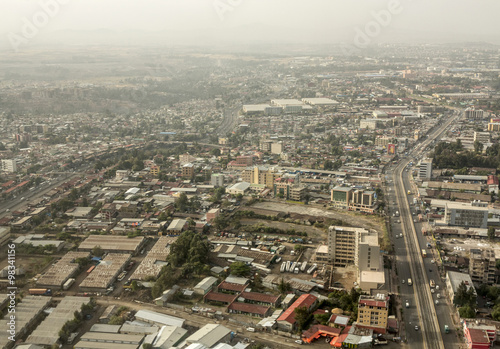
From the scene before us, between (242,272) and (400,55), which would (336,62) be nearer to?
(400,55)

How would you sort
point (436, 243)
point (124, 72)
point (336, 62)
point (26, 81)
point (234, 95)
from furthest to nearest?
point (336, 62) < point (124, 72) < point (234, 95) < point (26, 81) < point (436, 243)

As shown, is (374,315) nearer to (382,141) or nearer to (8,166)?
(8,166)

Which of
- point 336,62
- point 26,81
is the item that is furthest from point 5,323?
point 336,62

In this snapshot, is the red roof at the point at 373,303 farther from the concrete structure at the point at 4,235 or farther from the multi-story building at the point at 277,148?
the multi-story building at the point at 277,148

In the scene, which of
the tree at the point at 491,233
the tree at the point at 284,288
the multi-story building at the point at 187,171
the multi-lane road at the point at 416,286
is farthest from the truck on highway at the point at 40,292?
the tree at the point at 491,233

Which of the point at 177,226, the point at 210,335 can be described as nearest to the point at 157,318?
the point at 210,335

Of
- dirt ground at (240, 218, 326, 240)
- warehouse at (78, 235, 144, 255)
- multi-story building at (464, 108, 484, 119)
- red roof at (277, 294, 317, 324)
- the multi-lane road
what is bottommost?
dirt ground at (240, 218, 326, 240)

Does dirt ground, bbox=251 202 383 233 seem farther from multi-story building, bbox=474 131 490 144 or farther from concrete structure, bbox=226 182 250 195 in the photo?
multi-story building, bbox=474 131 490 144

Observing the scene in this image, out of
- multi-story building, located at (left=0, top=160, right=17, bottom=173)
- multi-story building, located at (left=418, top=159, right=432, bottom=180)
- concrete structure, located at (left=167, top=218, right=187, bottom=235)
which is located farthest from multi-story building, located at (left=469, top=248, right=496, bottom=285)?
multi-story building, located at (left=0, top=160, right=17, bottom=173)
